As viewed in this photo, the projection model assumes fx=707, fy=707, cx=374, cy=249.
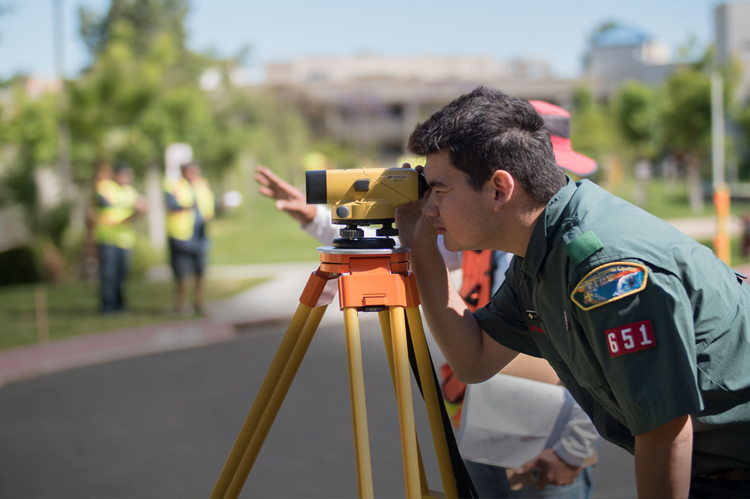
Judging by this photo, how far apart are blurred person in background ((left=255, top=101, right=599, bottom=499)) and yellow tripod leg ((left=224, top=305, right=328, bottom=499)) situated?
68cm

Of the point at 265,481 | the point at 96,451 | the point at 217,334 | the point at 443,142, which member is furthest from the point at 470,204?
the point at 217,334

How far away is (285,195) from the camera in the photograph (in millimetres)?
2670

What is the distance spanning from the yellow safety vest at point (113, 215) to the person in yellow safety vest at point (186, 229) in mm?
607

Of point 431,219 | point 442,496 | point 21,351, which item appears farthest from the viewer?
point 21,351

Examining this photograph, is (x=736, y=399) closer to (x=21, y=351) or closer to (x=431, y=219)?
(x=431, y=219)

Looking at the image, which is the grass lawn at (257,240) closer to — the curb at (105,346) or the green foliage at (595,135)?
the curb at (105,346)

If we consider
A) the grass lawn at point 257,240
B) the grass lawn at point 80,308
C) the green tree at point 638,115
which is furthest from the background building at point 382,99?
the grass lawn at point 80,308

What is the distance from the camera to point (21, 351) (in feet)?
23.8

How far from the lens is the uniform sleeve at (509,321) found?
1.92 metres

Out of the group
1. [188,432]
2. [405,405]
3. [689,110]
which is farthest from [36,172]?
[689,110]

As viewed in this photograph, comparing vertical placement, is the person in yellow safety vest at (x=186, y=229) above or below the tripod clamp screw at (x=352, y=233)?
below

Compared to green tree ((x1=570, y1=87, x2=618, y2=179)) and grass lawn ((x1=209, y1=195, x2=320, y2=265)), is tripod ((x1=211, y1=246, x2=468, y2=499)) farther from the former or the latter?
green tree ((x1=570, y1=87, x2=618, y2=179))

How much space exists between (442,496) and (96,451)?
346 centimetres

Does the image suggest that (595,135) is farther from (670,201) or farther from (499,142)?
(499,142)
